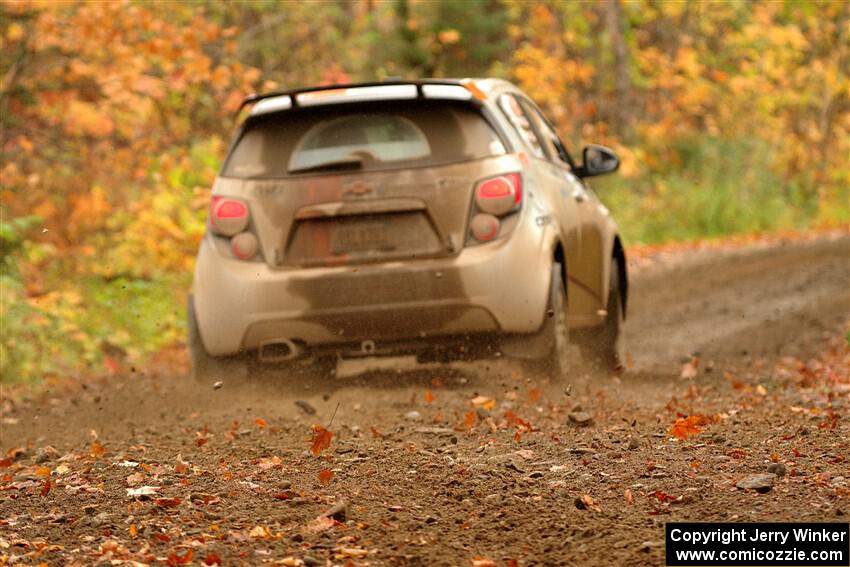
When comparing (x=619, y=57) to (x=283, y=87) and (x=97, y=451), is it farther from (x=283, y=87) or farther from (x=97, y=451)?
(x=97, y=451)

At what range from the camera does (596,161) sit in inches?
381

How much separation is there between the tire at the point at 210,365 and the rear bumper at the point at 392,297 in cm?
37

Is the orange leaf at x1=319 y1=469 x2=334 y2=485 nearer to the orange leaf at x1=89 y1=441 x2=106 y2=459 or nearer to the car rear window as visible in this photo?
the orange leaf at x1=89 y1=441 x2=106 y2=459

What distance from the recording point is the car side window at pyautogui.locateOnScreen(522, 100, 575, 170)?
368 inches

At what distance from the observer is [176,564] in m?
4.58

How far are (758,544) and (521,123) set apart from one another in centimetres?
471

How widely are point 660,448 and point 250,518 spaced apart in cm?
200

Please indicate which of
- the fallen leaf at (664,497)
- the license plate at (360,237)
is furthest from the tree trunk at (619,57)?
the fallen leaf at (664,497)

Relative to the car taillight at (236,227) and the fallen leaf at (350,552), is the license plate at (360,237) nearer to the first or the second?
the car taillight at (236,227)

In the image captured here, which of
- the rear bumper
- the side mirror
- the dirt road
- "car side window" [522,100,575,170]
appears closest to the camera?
the dirt road

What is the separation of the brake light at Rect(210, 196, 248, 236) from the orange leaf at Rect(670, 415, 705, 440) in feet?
9.12

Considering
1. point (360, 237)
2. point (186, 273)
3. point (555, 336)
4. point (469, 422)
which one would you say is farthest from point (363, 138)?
point (186, 273)

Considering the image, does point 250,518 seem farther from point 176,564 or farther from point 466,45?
point 466,45

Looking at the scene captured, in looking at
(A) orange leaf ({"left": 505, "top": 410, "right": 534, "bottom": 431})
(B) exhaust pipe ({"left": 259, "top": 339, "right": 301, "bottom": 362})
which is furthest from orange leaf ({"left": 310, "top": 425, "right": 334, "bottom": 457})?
(B) exhaust pipe ({"left": 259, "top": 339, "right": 301, "bottom": 362})
